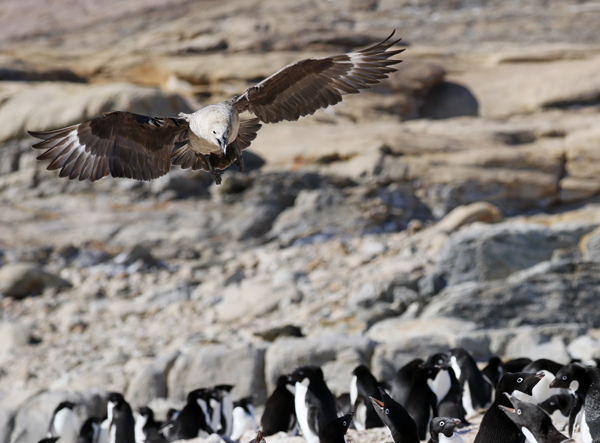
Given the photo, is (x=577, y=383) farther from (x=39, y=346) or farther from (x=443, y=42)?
(x=443, y=42)

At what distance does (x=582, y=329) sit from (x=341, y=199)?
327 inches

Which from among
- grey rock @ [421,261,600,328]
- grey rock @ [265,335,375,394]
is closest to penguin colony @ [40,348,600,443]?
grey rock @ [265,335,375,394]

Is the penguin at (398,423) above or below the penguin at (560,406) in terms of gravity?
above

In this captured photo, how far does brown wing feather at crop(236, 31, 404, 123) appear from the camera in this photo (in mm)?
6465

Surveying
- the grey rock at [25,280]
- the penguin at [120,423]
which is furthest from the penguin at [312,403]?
the grey rock at [25,280]

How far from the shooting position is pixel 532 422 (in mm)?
4172

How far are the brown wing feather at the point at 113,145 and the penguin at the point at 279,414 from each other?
2.68 metres

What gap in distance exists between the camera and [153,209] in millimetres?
18141

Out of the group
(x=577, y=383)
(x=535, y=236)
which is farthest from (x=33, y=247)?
(x=577, y=383)

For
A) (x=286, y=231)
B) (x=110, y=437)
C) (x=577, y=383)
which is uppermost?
(x=577, y=383)

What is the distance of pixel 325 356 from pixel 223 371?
1415mm

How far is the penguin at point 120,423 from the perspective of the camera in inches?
290

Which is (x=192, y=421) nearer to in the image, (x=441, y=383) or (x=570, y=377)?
(x=441, y=383)

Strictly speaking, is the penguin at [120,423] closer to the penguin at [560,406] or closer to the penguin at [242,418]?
the penguin at [242,418]
